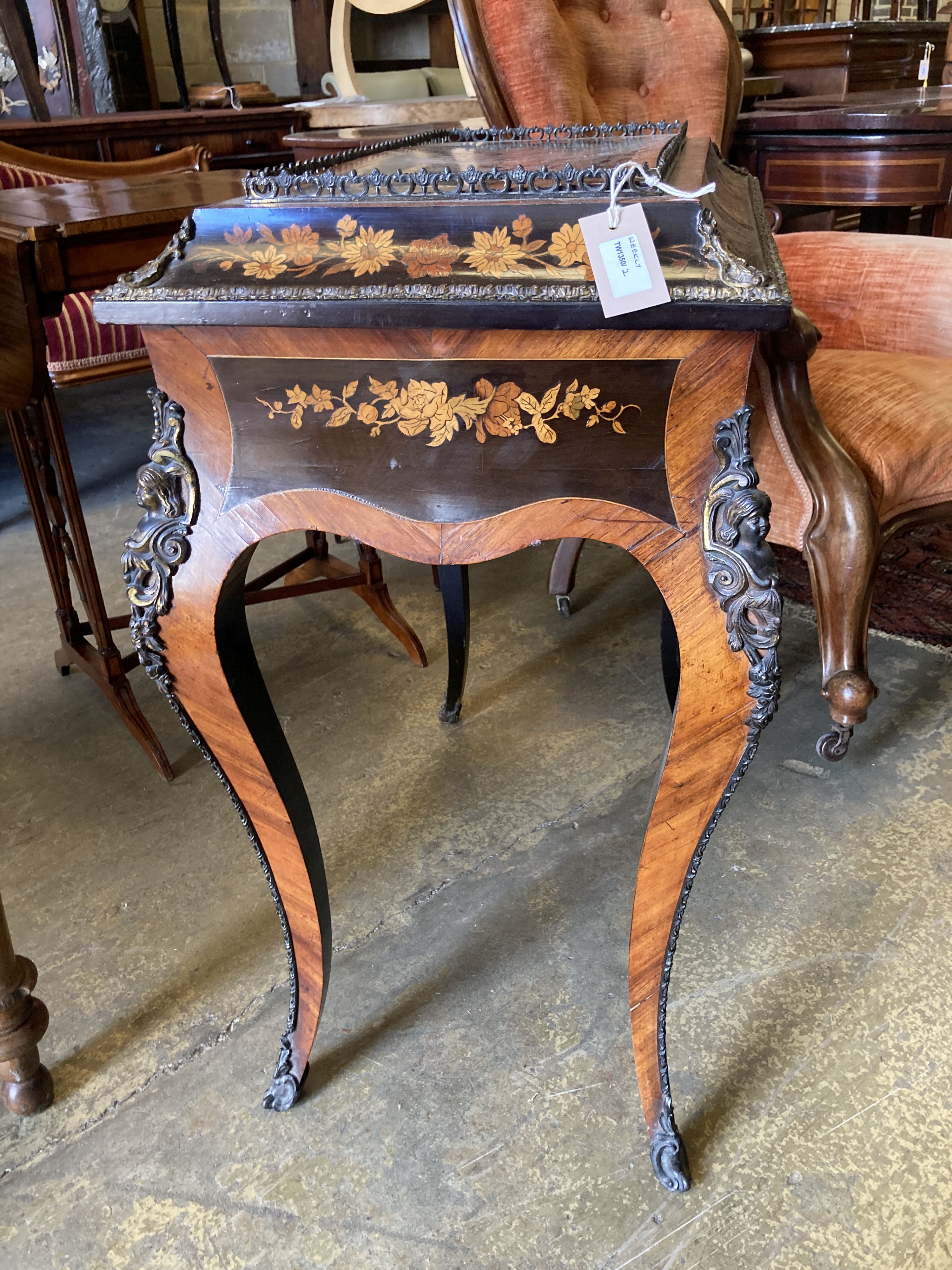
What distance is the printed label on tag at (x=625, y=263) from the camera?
656 millimetres

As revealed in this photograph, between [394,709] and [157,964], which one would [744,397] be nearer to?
[157,964]

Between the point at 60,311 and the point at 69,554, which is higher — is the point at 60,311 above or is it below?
above

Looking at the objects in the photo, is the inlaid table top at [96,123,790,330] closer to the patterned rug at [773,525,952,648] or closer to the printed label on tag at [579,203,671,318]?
the printed label on tag at [579,203,671,318]

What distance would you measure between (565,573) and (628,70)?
1.00 meters

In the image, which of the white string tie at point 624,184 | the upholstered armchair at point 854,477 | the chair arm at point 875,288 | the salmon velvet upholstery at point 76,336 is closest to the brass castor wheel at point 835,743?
the upholstered armchair at point 854,477

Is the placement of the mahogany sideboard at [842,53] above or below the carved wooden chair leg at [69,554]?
above

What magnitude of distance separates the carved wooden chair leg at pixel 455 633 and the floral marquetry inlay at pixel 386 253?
713 mm

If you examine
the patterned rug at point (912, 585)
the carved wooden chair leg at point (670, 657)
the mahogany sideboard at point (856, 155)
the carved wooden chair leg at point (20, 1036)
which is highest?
the mahogany sideboard at point (856, 155)

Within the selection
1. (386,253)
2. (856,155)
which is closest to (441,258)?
(386,253)

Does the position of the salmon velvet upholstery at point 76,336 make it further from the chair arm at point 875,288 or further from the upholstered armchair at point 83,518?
the chair arm at point 875,288

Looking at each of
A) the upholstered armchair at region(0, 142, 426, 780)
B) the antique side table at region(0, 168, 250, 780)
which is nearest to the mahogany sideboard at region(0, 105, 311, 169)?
the upholstered armchair at region(0, 142, 426, 780)

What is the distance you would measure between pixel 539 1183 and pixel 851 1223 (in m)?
0.31

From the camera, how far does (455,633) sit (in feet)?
5.25

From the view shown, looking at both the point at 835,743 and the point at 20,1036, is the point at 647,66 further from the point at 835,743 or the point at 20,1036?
the point at 20,1036
